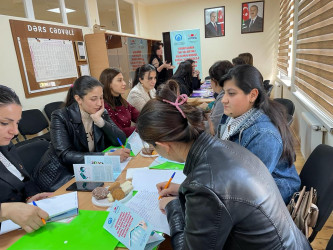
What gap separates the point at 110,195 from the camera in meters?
1.07

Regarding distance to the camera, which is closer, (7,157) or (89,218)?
(89,218)

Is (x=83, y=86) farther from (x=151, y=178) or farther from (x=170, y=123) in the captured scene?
(x=170, y=123)

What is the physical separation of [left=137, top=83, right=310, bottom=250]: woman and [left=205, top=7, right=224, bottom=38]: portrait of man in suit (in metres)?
6.65

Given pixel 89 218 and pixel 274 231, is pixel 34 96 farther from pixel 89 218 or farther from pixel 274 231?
pixel 274 231

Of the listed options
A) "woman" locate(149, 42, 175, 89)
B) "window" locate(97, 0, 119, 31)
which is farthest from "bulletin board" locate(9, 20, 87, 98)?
"woman" locate(149, 42, 175, 89)

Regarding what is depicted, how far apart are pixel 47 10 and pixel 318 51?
3789mm

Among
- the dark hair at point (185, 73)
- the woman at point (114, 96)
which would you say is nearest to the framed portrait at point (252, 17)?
the dark hair at point (185, 73)

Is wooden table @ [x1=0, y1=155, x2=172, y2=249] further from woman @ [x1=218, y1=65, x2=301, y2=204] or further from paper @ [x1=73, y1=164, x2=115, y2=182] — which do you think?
woman @ [x1=218, y1=65, x2=301, y2=204]

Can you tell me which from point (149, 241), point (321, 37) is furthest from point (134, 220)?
point (321, 37)

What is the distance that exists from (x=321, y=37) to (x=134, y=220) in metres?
2.24

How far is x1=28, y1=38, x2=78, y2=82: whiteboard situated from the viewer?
10.8ft

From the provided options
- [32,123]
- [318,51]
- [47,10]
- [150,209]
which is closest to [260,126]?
[150,209]

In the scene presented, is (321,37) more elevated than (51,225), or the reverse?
(321,37)

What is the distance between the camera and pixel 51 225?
0.93 metres
